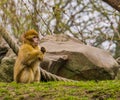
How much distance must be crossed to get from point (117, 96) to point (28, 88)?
2570 millimetres

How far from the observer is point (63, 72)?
1689 cm

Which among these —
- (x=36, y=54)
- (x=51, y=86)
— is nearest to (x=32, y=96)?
(x=51, y=86)

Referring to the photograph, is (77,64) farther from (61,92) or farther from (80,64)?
(61,92)

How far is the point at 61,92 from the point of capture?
10172mm

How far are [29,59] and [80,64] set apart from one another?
4.23 meters

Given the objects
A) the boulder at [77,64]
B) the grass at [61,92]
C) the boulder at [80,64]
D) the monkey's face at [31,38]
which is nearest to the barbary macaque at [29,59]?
the monkey's face at [31,38]

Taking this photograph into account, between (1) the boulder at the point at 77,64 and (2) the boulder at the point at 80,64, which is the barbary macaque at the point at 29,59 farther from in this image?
(2) the boulder at the point at 80,64

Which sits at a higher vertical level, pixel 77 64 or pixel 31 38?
pixel 31 38

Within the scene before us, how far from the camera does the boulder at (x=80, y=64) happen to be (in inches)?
647

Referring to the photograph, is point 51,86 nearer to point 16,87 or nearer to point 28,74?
point 16,87

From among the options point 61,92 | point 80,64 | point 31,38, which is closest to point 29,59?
point 31,38

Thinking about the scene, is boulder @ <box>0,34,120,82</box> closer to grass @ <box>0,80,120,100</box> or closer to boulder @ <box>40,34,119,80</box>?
boulder @ <box>40,34,119,80</box>

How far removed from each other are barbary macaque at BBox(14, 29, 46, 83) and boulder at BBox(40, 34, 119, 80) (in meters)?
3.58

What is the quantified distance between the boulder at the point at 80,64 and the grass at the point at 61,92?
5111 mm
